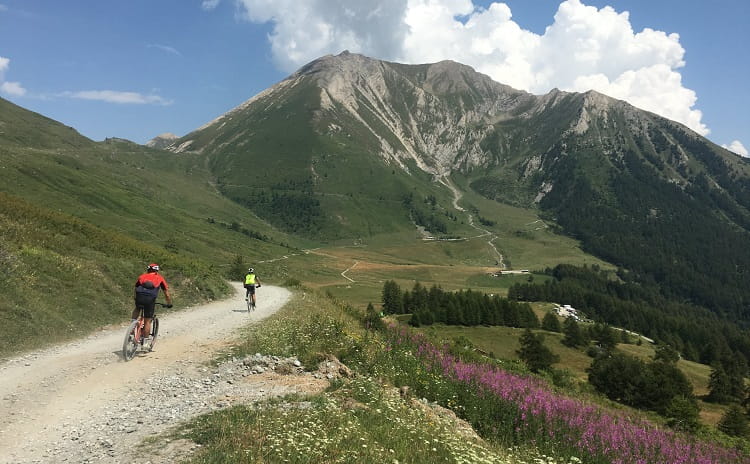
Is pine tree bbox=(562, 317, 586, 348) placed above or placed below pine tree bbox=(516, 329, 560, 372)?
below

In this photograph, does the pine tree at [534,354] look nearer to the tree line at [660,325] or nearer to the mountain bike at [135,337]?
the mountain bike at [135,337]

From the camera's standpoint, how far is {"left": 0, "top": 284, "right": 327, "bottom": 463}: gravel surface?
804 cm

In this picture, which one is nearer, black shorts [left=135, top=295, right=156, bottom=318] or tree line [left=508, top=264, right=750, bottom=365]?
black shorts [left=135, top=295, right=156, bottom=318]

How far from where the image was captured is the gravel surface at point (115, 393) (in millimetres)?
8039

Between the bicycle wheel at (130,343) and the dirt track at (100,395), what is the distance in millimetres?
351

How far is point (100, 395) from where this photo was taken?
37.1 feet

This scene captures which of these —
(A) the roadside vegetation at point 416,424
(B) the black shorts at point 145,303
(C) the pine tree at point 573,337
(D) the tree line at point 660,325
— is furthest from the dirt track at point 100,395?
(D) the tree line at point 660,325

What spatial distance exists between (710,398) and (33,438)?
116 m

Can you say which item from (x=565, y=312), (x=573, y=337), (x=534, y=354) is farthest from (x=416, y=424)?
(x=565, y=312)

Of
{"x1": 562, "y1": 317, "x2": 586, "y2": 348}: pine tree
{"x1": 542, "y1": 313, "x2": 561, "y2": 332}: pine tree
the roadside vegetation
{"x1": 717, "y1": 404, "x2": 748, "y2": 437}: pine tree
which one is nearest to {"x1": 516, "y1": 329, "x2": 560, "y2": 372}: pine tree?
{"x1": 562, "y1": 317, "x2": 586, "y2": 348}: pine tree

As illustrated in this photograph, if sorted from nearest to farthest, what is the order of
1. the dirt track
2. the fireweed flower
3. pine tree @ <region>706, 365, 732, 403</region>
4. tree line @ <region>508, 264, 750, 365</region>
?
the dirt track → the fireweed flower → pine tree @ <region>706, 365, 732, 403</region> → tree line @ <region>508, 264, 750, 365</region>

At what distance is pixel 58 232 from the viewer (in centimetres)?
3522

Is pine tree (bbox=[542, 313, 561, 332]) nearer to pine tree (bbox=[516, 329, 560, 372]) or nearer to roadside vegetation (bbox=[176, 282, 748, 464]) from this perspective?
pine tree (bbox=[516, 329, 560, 372])

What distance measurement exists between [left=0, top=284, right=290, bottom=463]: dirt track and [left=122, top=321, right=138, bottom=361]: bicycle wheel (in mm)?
351
